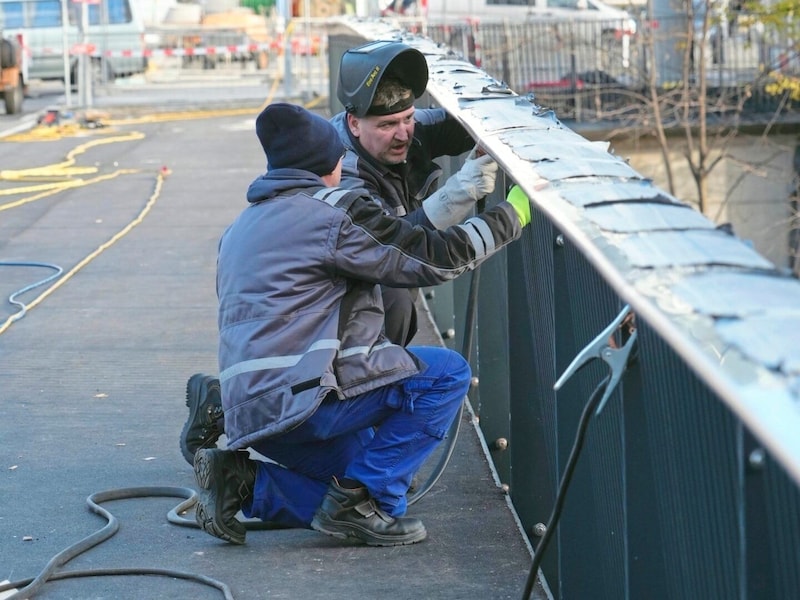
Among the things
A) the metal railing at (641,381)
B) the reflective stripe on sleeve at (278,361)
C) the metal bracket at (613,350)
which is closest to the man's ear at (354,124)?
the metal railing at (641,381)

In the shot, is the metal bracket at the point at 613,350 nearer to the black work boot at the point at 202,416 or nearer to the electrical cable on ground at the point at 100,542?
Result: the electrical cable on ground at the point at 100,542

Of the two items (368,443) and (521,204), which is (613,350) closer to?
(521,204)

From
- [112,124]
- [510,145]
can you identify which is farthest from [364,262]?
[112,124]

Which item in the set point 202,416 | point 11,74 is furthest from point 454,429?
point 11,74

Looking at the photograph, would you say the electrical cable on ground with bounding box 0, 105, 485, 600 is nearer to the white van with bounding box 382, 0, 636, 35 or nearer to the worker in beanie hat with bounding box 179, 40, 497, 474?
the worker in beanie hat with bounding box 179, 40, 497, 474

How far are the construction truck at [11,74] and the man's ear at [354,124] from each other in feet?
54.9

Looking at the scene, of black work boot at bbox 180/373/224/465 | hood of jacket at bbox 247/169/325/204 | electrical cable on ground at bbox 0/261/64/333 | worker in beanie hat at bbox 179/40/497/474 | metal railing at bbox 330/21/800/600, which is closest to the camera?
metal railing at bbox 330/21/800/600

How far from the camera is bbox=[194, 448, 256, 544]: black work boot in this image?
4137 mm

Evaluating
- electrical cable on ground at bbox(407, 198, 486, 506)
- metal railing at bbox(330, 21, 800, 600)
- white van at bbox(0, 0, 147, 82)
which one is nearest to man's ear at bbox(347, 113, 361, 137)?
metal railing at bbox(330, 21, 800, 600)

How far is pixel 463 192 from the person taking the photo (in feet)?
13.6

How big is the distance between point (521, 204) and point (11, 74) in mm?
17981

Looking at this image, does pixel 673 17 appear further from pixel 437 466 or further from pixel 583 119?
pixel 437 466

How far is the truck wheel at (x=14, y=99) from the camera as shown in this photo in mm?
20594

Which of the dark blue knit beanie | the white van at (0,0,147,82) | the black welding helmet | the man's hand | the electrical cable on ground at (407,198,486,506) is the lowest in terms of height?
the electrical cable on ground at (407,198,486,506)
